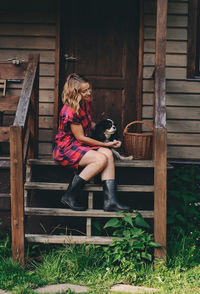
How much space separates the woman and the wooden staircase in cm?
10

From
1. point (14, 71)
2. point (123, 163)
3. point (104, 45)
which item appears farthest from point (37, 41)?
point (123, 163)

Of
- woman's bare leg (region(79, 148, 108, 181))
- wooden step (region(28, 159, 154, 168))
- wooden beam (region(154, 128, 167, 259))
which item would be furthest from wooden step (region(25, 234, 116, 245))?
Answer: wooden step (region(28, 159, 154, 168))

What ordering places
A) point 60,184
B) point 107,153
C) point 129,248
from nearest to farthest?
point 129,248, point 107,153, point 60,184

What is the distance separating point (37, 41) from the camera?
16.9 ft

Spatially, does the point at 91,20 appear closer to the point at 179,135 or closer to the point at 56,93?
the point at 56,93

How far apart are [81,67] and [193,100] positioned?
1651mm

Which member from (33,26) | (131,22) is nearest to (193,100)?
(131,22)

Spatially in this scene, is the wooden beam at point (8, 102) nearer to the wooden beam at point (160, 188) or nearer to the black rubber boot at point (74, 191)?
the black rubber boot at point (74, 191)

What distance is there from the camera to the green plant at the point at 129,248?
10.2 feet

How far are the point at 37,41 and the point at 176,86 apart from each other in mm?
2043

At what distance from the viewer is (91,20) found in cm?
527

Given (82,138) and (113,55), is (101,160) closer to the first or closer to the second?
(82,138)

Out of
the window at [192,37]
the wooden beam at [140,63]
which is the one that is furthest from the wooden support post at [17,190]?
the window at [192,37]

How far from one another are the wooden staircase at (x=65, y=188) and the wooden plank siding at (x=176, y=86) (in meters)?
1.46
